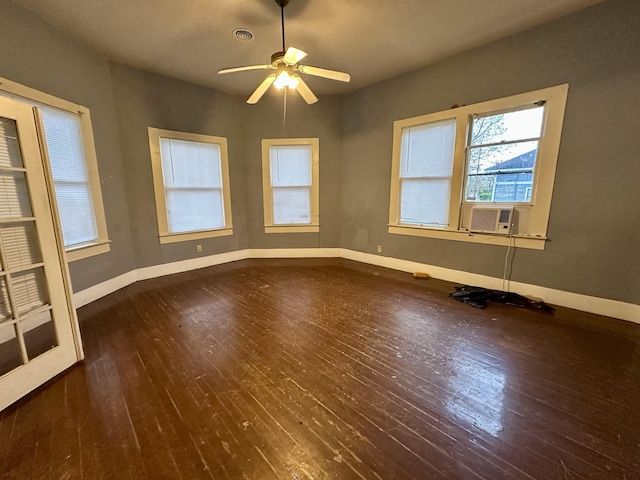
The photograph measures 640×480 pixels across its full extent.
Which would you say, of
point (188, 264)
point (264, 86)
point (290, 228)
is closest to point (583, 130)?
point (264, 86)

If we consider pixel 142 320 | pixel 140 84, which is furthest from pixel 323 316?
pixel 140 84

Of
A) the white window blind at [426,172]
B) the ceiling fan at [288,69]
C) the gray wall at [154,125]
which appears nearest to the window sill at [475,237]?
the white window blind at [426,172]

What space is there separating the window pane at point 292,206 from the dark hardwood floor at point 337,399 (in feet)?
7.89

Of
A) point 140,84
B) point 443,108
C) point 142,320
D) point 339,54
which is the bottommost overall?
point 142,320

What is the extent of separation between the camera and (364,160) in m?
4.60

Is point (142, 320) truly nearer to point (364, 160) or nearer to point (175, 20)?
point (175, 20)

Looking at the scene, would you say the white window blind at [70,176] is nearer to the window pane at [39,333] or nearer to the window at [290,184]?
the window pane at [39,333]

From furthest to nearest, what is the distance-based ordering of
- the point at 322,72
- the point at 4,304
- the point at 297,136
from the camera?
the point at 297,136
the point at 322,72
the point at 4,304

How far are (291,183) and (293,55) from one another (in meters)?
2.76

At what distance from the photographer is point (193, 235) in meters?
4.41

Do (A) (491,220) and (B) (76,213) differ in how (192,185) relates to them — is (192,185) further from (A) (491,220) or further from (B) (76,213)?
(A) (491,220)

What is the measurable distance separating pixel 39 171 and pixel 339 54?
10.6 ft

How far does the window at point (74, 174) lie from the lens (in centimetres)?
275

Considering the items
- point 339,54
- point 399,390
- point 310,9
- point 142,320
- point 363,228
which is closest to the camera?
point 399,390
